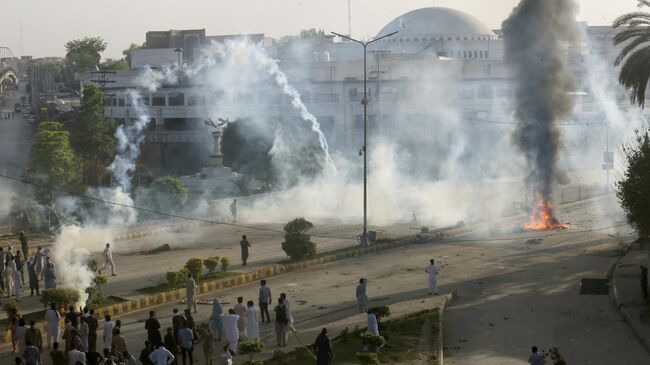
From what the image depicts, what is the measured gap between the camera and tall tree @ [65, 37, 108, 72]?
134250 millimetres

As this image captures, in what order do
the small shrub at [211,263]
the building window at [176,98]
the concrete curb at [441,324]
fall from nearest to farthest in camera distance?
1. the concrete curb at [441,324]
2. the small shrub at [211,263]
3. the building window at [176,98]

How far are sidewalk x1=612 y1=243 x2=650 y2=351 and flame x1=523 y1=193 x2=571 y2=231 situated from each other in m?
7.87

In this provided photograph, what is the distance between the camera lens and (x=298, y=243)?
31.4m

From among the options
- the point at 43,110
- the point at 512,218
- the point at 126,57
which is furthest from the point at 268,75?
the point at 126,57

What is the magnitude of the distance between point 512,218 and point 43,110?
57.3 meters

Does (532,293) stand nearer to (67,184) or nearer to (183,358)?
(183,358)

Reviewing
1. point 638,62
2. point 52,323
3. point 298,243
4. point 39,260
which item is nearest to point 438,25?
point 638,62

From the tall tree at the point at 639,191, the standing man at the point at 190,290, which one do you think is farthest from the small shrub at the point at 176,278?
the tall tree at the point at 639,191

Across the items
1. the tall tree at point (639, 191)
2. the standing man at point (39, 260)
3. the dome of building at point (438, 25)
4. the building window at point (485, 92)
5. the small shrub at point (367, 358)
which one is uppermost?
the dome of building at point (438, 25)

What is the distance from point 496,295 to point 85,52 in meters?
123

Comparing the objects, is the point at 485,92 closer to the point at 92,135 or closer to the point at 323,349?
the point at 92,135

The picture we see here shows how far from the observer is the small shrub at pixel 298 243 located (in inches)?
1235

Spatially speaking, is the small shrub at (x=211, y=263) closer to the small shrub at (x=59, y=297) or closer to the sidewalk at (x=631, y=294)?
the small shrub at (x=59, y=297)

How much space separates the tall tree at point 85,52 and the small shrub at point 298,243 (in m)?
109
